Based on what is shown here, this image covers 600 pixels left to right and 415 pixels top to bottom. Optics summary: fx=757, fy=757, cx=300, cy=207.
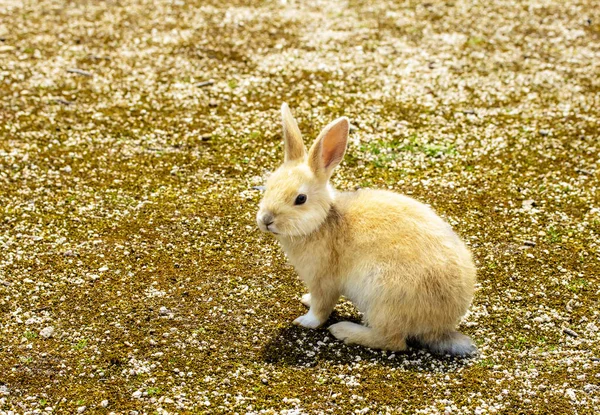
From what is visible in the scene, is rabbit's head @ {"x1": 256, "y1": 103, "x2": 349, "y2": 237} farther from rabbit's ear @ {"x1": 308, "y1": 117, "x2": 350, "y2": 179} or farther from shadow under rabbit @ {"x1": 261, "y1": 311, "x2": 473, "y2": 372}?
shadow under rabbit @ {"x1": 261, "y1": 311, "x2": 473, "y2": 372}

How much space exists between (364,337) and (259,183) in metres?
4.06

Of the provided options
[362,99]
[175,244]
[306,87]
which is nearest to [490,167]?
[362,99]

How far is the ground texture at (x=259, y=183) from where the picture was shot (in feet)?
25.0

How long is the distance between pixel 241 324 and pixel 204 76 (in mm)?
7124

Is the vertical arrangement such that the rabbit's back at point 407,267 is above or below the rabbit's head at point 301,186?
below

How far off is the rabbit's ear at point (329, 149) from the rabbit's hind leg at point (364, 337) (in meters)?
1.67

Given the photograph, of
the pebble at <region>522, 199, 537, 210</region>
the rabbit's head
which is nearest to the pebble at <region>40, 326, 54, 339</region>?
the rabbit's head

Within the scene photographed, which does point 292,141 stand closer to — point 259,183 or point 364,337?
point 364,337

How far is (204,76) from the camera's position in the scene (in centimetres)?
1435

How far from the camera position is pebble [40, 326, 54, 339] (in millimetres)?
8148

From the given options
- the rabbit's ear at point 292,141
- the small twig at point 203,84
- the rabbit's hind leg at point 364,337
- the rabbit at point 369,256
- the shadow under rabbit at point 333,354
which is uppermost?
the rabbit's ear at point 292,141

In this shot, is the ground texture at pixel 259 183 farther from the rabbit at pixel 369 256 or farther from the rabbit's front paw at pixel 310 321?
the rabbit at pixel 369 256

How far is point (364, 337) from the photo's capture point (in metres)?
8.01

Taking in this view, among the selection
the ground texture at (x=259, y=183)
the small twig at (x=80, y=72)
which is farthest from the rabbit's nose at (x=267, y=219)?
the small twig at (x=80, y=72)
